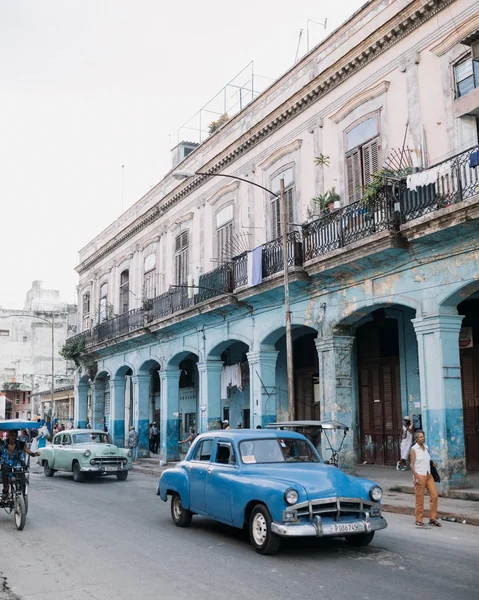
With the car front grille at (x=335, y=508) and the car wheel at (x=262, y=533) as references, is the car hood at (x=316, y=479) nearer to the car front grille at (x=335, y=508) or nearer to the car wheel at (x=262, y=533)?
the car front grille at (x=335, y=508)

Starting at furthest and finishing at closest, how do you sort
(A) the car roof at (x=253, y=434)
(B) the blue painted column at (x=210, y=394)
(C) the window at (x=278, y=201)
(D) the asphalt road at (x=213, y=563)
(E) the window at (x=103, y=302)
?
1. (E) the window at (x=103, y=302)
2. (B) the blue painted column at (x=210, y=394)
3. (C) the window at (x=278, y=201)
4. (A) the car roof at (x=253, y=434)
5. (D) the asphalt road at (x=213, y=563)

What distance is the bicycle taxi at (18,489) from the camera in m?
10.5

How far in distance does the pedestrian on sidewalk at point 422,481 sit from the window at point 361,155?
7610 mm

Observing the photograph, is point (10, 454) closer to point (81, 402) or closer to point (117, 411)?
point (117, 411)

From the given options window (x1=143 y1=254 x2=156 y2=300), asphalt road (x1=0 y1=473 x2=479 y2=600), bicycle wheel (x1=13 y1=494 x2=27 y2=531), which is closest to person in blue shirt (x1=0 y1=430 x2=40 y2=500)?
bicycle wheel (x1=13 y1=494 x2=27 y2=531)

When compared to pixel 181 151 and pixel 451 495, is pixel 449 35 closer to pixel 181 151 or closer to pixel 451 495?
pixel 451 495

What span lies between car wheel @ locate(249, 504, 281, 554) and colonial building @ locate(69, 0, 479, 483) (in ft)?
20.0

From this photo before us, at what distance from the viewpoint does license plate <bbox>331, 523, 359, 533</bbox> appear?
26.0 feet

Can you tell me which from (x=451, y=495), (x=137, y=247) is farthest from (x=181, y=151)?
(x=451, y=495)

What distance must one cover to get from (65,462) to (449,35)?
15.2 m

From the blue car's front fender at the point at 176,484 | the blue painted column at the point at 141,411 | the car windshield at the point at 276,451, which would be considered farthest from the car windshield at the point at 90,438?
the car windshield at the point at 276,451

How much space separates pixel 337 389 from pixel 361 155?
19.0 ft

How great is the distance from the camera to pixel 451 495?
1290 cm

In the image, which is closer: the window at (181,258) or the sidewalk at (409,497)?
the sidewalk at (409,497)
